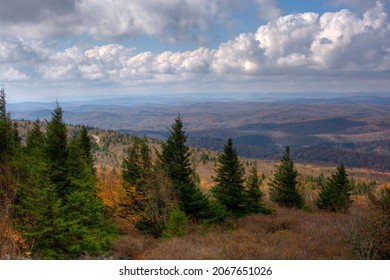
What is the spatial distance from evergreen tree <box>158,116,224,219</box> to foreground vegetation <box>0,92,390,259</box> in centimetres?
11

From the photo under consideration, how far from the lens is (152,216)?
32562 millimetres

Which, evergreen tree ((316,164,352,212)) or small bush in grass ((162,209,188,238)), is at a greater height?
small bush in grass ((162,209,188,238))

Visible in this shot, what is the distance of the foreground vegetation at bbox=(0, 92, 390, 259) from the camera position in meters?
17.9

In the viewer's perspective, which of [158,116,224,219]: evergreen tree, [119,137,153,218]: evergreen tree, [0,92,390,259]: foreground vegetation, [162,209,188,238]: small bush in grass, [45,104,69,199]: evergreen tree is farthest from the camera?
[119,137,153,218]: evergreen tree

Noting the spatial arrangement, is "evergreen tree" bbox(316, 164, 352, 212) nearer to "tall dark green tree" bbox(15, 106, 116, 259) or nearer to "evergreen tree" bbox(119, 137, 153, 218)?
"evergreen tree" bbox(119, 137, 153, 218)

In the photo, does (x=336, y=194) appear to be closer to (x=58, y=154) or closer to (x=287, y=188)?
(x=287, y=188)

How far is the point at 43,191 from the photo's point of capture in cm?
1934

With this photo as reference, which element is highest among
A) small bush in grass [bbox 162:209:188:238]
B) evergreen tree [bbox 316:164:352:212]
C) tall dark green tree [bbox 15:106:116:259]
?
tall dark green tree [bbox 15:106:116:259]

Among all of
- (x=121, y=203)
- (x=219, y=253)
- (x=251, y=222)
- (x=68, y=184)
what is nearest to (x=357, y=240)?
(x=219, y=253)

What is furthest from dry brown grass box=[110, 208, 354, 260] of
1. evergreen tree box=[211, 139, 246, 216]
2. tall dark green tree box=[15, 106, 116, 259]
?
tall dark green tree box=[15, 106, 116, 259]

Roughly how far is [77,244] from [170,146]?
1533 cm
